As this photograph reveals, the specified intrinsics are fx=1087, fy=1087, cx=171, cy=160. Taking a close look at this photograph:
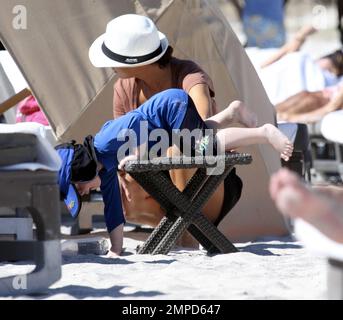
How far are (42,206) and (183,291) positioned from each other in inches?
24.5

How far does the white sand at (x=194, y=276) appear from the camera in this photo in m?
4.07

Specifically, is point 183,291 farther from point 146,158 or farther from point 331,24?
point 331,24

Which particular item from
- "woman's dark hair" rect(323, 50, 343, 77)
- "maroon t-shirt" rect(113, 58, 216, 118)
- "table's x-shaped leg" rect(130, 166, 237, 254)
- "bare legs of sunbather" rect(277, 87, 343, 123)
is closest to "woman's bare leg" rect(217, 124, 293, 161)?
"table's x-shaped leg" rect(130, 166, 237, 254)

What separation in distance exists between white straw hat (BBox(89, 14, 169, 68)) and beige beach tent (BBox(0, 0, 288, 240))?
28.1 inches

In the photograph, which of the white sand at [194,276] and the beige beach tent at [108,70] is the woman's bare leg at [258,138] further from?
the beige beach tent at [108,70]

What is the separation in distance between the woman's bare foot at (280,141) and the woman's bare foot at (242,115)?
0.17 meters

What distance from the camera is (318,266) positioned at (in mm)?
4805

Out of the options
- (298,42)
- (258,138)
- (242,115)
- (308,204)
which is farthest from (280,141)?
(298,42)

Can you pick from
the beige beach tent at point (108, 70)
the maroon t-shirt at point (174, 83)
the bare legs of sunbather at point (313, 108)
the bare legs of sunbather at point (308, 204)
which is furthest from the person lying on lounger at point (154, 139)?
the bare legs of sunbather at point (313, 108)

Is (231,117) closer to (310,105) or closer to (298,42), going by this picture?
(310,105)

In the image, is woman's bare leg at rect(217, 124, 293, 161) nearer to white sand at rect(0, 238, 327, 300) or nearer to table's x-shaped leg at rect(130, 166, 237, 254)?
table's x-shaped leg at rect(130, 166, 237, 254)

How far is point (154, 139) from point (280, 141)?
0.62m

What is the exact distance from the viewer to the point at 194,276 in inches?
178

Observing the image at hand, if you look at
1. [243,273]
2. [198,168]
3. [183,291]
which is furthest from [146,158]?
[183,291]
